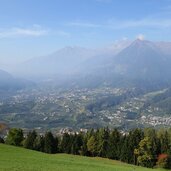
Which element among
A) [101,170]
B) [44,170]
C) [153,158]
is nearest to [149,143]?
[153,158]

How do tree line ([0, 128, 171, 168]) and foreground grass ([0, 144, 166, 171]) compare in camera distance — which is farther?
tree line ([0, 128, 171, 168])

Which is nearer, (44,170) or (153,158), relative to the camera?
(44,170)

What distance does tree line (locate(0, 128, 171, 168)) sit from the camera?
80.2 metres

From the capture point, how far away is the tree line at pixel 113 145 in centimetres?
8025

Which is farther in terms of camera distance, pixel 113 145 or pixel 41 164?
pixel 113 145

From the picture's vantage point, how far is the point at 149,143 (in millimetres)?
80250

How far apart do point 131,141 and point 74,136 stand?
647 inches

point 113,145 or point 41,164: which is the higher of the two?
point 41,164

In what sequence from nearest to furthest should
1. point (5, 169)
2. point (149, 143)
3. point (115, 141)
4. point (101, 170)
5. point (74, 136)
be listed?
point (5, 169) < point (101, 170) < point (149, 143) < point (115, 141) < point (74, 136)

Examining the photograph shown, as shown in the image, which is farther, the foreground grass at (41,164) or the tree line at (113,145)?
the tree line at (113,145)

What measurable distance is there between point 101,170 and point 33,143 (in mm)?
52389

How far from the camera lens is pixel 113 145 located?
281 feet

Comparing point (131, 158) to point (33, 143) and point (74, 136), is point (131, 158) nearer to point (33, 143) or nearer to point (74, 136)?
point (74, 136)

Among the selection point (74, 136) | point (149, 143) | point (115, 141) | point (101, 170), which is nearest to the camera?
point (101, 170)
